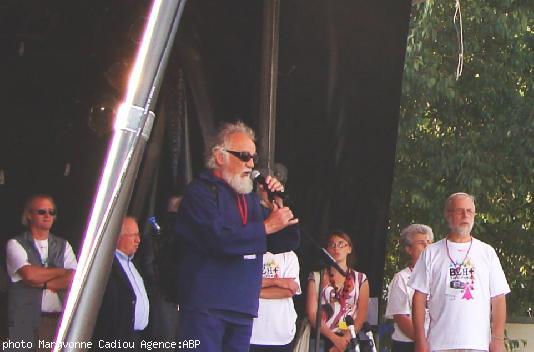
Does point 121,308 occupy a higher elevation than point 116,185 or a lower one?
lower

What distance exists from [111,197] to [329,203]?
4.73 meters

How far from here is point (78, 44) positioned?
20.9 ft

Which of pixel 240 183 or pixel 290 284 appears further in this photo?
pixel 290 284

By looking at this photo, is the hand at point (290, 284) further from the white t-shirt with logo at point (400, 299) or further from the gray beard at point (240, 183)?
the gray beard at point (240, 183)

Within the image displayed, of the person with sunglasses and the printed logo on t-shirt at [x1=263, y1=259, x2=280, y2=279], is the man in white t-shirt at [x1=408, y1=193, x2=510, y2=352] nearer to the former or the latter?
the printed logo on t-shirt at [x1=263, y1=259, x2=280, y2=279]

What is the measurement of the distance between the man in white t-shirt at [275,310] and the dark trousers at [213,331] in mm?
1498

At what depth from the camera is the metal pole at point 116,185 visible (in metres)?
2.53

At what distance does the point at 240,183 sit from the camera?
4.83m

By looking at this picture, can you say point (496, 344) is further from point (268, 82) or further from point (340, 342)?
point (268, 82)

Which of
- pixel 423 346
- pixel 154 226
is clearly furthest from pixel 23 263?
pixel 423 346

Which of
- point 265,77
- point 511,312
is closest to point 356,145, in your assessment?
point 265,77

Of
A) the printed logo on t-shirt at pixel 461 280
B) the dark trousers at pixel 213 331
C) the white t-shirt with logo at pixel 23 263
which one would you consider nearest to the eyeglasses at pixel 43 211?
the white t-shirt with logo at pixel 23 263

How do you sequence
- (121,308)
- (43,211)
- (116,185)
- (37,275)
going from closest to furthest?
1. (116,185)
2. (121,308)
3. (37,275)
4. (43,211)

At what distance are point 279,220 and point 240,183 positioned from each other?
322 mm
